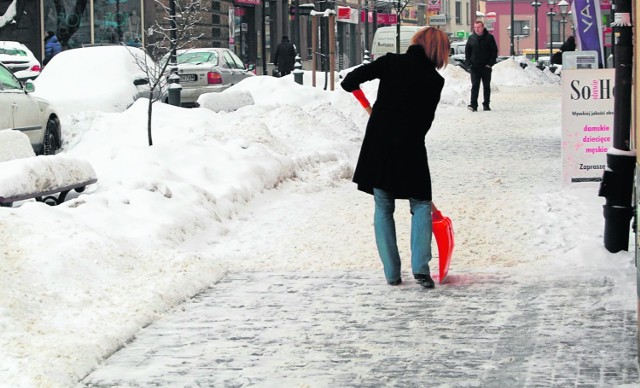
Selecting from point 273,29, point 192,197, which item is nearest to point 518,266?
point 192,197

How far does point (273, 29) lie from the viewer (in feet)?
165

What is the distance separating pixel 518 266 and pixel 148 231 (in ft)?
8.69

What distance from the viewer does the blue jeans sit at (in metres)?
7.86

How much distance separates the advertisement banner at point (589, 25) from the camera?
488 inches

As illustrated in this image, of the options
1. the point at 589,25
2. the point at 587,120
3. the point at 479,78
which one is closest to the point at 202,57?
the point at 479,78

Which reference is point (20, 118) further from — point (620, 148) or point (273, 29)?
point (273, 29)

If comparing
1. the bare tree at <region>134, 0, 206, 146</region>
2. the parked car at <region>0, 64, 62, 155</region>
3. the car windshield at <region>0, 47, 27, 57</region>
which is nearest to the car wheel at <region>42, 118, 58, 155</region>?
the parked car at <region>0, 64, 62, 155</region>

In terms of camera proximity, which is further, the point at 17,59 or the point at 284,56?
the point at 284,56

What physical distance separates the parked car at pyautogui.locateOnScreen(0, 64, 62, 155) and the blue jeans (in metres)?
7.47

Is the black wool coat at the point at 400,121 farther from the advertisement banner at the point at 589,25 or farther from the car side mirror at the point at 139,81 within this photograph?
the car side mirror at the point at 139,81

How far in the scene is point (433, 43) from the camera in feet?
26.0

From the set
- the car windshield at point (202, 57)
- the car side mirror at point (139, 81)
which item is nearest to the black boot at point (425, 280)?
the car side mirror at point (139, 81)

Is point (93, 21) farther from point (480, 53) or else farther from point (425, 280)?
point (425, 280)

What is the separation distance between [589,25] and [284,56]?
24461mm
